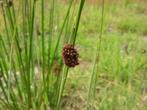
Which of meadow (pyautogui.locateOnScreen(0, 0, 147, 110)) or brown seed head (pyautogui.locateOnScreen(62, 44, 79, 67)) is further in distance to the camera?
meadow (pyautogui.locateOnScreen(0, 0, 147, 110))

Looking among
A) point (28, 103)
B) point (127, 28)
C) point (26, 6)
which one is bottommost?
point (127, 28)

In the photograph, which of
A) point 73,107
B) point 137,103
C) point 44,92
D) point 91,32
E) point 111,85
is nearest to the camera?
point 44,92

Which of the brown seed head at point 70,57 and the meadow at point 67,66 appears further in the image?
the meadow at point 67,66

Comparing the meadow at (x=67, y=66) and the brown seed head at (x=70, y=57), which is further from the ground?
the brown seed head at (x=70, y=57)

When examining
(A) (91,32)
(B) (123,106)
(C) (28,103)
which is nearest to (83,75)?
(B) (123,106)

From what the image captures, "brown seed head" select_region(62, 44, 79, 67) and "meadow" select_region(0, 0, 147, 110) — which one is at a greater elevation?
"brown seed head" select_region(62, 44, 79, 67)

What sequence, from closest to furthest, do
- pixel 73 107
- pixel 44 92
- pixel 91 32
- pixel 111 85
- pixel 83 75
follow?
pixel 44 92 < pixel 73 107 < pixel 111 85 < pixel 83 75 < pixel 91 32

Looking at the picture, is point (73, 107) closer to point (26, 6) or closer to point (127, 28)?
point (26, 6)

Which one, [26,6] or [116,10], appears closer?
[26,6]
